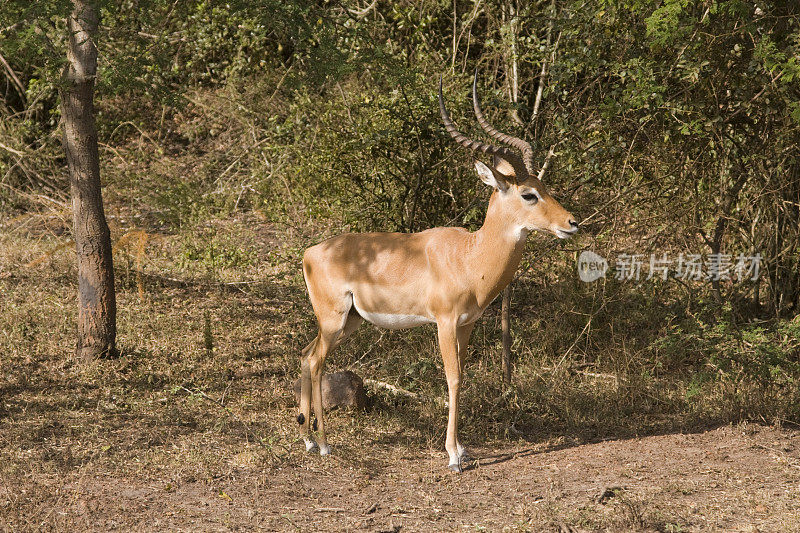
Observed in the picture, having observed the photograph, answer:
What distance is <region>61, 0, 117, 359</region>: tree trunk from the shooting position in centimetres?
791

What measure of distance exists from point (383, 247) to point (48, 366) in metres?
3.35

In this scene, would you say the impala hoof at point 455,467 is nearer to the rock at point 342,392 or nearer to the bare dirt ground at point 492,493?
the bare dirt ground at point 492,493

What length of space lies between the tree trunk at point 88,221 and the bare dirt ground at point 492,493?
241 centimetres

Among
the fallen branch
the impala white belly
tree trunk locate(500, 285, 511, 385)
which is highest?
the impala white belly

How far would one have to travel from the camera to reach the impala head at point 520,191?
595 cm

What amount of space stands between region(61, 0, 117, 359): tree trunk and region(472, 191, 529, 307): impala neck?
3537 millimetres

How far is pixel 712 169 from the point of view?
8.19 meters

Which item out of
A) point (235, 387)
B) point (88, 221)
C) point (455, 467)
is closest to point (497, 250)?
point (455, 467)

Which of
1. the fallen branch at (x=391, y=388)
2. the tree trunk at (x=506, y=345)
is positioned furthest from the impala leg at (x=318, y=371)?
the tree trunk at (x=506, y=345)

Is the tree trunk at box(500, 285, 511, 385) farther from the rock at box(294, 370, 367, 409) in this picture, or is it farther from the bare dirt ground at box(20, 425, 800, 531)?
the rock at box(294, 370, 367, 409)

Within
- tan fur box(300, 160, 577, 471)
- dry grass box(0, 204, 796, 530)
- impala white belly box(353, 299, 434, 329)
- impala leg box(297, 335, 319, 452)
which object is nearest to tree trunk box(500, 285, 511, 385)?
dry grass box(0, 204, 796, 530)

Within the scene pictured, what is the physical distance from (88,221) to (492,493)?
4.29 meters

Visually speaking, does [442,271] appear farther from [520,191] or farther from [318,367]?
[318,367]

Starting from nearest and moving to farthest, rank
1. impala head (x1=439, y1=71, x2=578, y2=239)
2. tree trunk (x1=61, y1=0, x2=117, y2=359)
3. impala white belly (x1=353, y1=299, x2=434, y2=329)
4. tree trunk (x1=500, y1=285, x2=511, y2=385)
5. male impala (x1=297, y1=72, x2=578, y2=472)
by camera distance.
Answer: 1. impala head (x1=439, y1=71, x2=578, y2=239)
2. male impala (x1=297, y1=72, x2=578, y2=472)
3. impala white belly (x1=353, y1=299, x2=434, y2=329)
4. tree trunk (x1=500, y1=285, x2=511, y2=385)
5. tree trunk (x1=61, y1=0, x2=117, y2=359)
